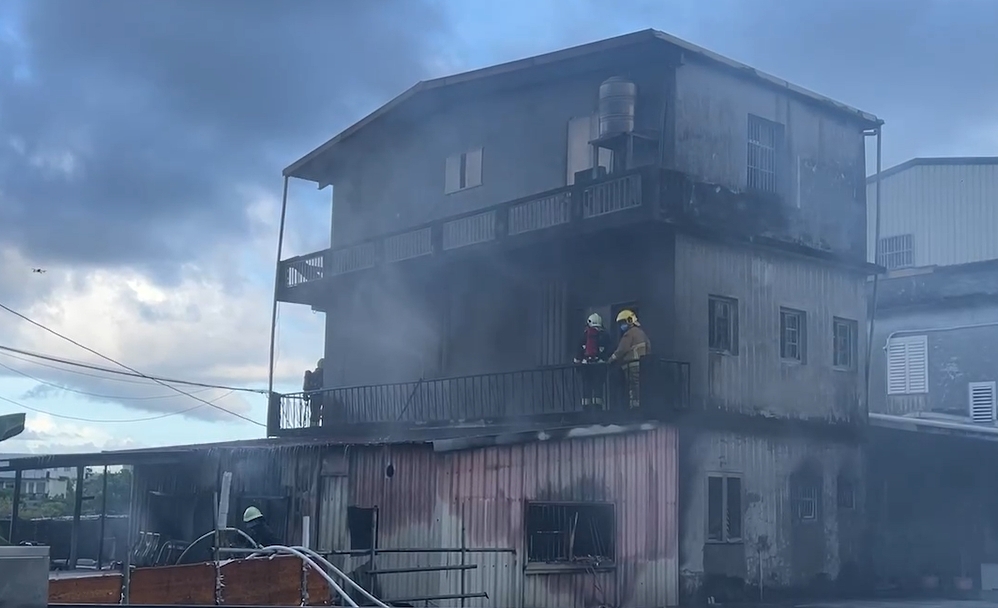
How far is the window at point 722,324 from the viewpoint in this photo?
66.6 feet

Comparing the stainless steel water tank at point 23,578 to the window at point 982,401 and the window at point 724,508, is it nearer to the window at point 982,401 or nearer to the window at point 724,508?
the window at point 724,508

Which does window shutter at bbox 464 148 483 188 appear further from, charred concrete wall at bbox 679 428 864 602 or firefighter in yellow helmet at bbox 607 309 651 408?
charred concrete wall at bbox 679 428 864 602

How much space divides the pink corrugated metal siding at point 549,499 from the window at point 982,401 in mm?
14045

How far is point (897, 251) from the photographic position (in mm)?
33938

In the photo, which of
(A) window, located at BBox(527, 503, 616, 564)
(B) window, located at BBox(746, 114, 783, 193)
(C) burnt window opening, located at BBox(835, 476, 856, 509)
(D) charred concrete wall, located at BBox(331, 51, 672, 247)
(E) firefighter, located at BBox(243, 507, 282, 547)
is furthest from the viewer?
(C) burnt window opening, located at BBox(835, 476, 856, 509)

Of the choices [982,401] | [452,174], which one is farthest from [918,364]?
[452,174]

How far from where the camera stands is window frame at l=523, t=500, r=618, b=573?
56.0 ft

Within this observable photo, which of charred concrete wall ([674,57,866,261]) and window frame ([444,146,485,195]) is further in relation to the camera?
window frame ([444,146,485,195])

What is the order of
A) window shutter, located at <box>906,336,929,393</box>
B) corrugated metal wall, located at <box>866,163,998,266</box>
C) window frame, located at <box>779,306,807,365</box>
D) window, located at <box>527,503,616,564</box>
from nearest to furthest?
window, located at <box>527,503,616,564</box>
window frame, located at <box>779,306,807,365</box>
window shutter, located at <box>906,336,929,393</box>
corrugated metal wall, located at <box>866,163,998,266</box>

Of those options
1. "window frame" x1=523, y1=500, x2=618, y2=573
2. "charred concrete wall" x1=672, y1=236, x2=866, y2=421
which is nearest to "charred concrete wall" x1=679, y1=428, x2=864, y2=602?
"charred concrete wall" x1=672, y1=236, x2=866, y2=421

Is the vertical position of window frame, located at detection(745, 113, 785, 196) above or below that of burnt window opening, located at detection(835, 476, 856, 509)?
above

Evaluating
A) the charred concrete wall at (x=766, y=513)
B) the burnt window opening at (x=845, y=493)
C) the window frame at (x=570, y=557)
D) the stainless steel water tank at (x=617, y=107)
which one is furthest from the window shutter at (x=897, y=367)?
the window frame at (x=570, y=557)

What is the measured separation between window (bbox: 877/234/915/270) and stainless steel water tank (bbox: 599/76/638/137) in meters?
15.5

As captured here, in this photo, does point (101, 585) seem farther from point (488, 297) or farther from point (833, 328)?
point (833, 328)
